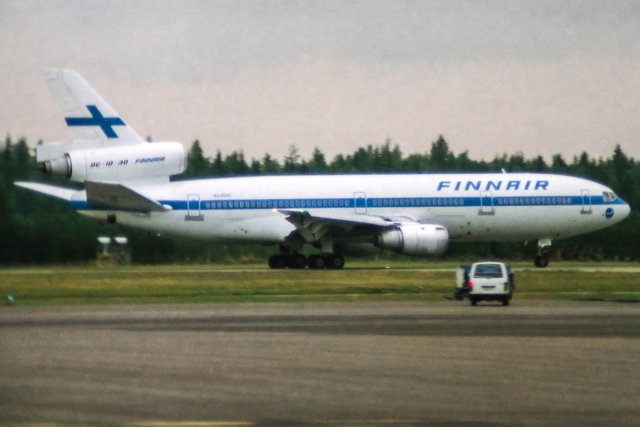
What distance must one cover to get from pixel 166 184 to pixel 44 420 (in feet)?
148

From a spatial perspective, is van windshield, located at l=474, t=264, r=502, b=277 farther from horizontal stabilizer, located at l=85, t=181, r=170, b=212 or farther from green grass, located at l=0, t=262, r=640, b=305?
horizontal stabilizer, located at l=85, t=181, r=170, b=212

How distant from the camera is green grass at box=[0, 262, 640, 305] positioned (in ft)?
144

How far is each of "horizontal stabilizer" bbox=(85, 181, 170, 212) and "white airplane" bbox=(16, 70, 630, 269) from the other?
0.05m

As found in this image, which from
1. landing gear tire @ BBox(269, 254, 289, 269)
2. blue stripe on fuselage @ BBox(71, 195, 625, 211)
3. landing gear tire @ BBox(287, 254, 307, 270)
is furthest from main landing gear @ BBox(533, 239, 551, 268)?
landing gear tire @ BBox(269, 254, 289, 269)

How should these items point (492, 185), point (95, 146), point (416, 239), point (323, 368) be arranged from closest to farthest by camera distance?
point (323, 368) → point (416, 239) → point (95, 146) → point (492, 185)

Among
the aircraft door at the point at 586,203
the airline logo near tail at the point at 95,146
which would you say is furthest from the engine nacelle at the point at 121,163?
the aircraft door at the point at 586,203

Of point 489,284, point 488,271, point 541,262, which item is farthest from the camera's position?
point 541,262

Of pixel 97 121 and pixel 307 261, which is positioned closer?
pixel 97 121

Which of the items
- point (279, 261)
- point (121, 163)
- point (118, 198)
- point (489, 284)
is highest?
point (121, 163)

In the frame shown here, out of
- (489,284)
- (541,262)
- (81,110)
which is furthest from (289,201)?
(489,284)

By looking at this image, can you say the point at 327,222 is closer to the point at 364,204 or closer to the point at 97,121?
the point at 364,204

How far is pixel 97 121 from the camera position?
5984cm

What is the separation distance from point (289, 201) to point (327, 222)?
8.76 ft

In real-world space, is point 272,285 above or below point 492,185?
below
